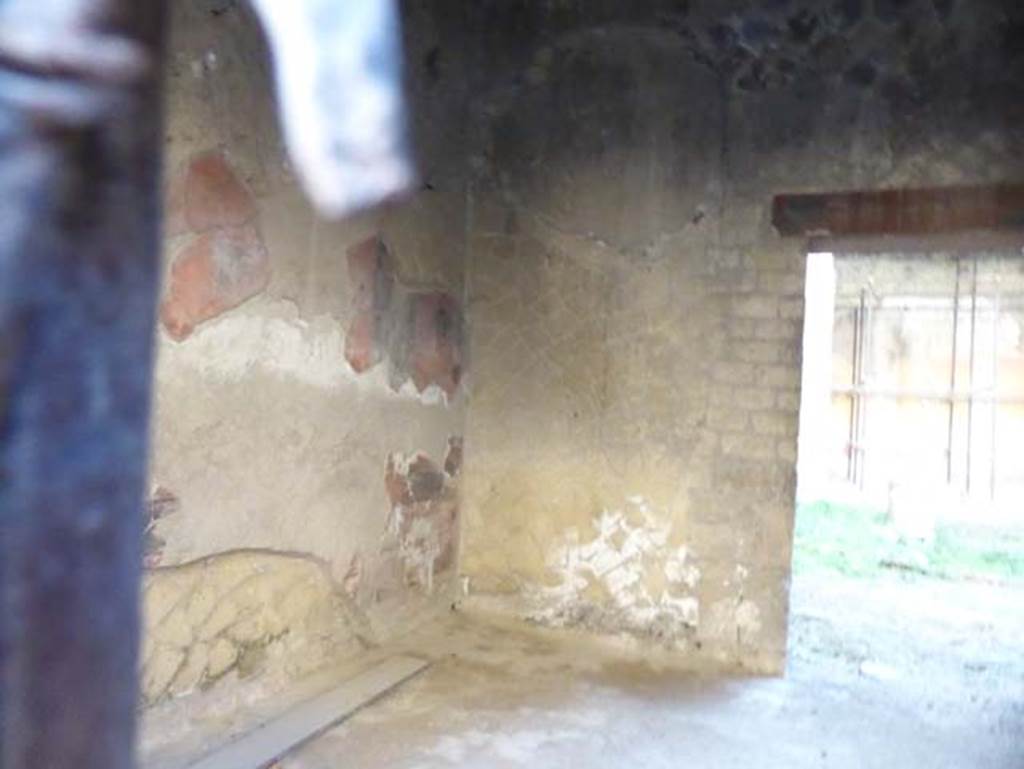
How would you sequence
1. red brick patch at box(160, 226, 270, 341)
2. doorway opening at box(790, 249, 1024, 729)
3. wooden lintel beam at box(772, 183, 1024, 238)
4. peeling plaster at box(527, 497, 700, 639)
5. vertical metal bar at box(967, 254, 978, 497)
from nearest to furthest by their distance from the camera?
red brick patch at box(160, 226, 270, 341)
wooden lintel beam at box(772, 183, 1024, 238)
peeling plaster at box(527, 497, 700, 639)
doorway opening at box(790, 249, 1024, 729)
vertical metal bar at box(967, 254, 978, 497)

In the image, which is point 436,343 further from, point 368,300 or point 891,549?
point 891,549

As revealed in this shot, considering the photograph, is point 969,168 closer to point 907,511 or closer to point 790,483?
point 790,483

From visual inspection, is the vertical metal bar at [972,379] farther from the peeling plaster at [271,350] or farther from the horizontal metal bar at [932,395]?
the peeling plaster at [271,350]

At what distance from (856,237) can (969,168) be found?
416 mm

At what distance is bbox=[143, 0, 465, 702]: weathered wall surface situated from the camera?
7.63ft

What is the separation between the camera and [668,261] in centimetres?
336

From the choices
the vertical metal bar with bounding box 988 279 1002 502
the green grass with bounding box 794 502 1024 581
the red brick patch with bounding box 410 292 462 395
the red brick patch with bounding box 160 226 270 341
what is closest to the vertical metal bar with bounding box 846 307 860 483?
the vertical metal bar with bounding box 988 279 1002 502

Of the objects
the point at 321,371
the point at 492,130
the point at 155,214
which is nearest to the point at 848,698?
the point at 321,371

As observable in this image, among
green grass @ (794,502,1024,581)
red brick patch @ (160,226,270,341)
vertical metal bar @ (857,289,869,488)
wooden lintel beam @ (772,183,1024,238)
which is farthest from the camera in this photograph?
vertical metal bar @ (857,289,869,488)

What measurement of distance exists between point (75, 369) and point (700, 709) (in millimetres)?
2752

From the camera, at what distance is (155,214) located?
1.29 ft

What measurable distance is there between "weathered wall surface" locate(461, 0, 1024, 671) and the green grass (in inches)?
73.0

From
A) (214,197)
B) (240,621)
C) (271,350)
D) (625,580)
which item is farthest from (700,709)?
(214,197)

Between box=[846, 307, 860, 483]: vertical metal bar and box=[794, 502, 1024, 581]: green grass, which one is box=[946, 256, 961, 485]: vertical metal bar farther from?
box=[794, 502, 1024, 581]: green grass
